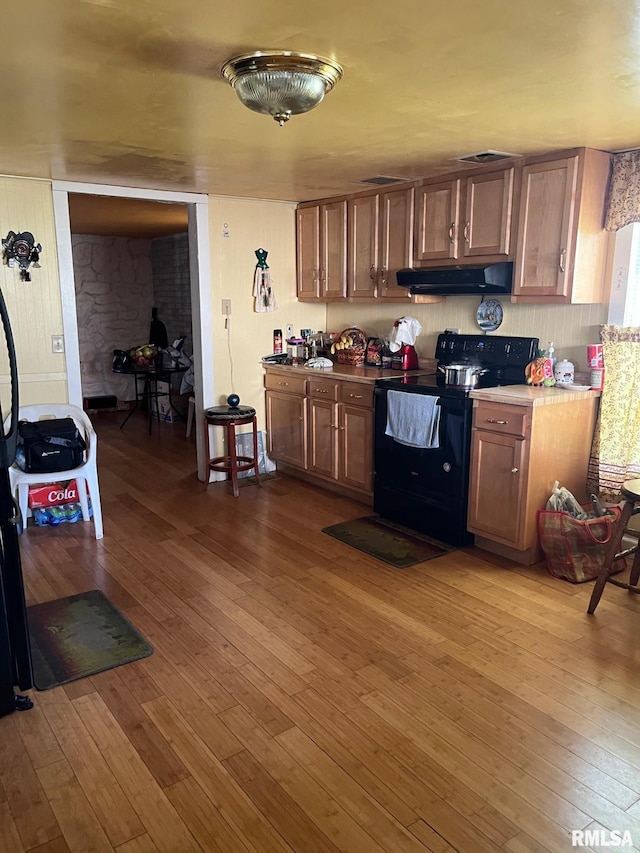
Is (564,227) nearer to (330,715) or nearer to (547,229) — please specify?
(547,229)

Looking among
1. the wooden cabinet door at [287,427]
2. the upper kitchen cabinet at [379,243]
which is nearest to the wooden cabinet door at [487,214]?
the upper kitchen cabinet at [379,243]

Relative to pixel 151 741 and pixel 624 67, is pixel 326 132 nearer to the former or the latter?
pixel 624 67

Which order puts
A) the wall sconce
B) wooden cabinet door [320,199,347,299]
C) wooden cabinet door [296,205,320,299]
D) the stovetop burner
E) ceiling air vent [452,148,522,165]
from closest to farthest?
ceiling air vent [452,148,522,165], the stovetop burner, the wall sconce, wooden cabinet door [320,199,347,299], wooden cabinet door [296,205,320,299]

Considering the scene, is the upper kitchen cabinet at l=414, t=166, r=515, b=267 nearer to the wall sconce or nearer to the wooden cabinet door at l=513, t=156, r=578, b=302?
the wooden cabinet door at l=513, t=156, r=578, b=302

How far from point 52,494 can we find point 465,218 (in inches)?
123

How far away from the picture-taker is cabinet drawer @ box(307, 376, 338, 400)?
441 centimetres

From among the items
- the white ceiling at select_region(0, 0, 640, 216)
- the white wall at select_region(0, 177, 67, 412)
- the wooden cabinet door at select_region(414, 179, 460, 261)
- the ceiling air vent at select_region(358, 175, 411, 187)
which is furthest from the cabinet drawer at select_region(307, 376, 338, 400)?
the white wall at select_region(0, 177, 67, 412)

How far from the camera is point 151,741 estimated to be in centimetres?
207

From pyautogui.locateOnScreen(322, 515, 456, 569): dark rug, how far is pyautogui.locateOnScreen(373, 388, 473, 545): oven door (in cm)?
7

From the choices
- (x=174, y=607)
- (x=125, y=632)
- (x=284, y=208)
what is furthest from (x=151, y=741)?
(x=284, y=208)

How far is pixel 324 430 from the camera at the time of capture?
454cm

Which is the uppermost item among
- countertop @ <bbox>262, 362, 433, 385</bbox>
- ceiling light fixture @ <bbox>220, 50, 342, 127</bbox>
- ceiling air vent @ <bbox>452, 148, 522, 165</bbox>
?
ceiling air vent @ <bbox>452, 148, 522, 165</bbox>

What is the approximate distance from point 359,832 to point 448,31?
87.6 inches

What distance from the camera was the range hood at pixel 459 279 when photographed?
3561 mm
